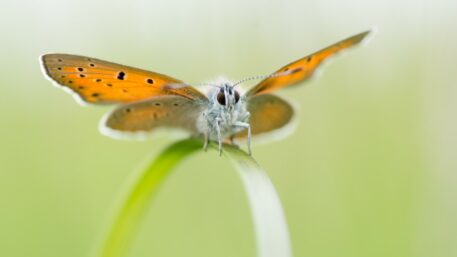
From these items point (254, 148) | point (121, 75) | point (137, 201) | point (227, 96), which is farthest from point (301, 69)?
point (254, 148)

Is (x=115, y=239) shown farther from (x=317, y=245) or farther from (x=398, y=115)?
(x=398, y=115)

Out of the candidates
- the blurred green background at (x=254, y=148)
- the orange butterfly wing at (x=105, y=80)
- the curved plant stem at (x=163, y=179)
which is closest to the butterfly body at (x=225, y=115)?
the orange butterfly wing at (x=105, y=80)

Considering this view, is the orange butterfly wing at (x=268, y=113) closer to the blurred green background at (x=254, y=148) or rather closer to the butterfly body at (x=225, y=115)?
the butterfly body at (x=225, y=115)

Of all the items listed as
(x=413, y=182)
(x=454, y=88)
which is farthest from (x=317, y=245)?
(x=454, y=88)

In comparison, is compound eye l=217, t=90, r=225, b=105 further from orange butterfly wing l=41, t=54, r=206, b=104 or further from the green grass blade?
the green grass blade

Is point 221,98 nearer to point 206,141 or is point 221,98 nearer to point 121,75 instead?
point 206,141

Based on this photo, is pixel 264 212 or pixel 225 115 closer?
→ pixel 264 212

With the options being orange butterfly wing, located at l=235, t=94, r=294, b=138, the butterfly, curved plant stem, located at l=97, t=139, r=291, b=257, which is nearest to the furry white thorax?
the butterfly
